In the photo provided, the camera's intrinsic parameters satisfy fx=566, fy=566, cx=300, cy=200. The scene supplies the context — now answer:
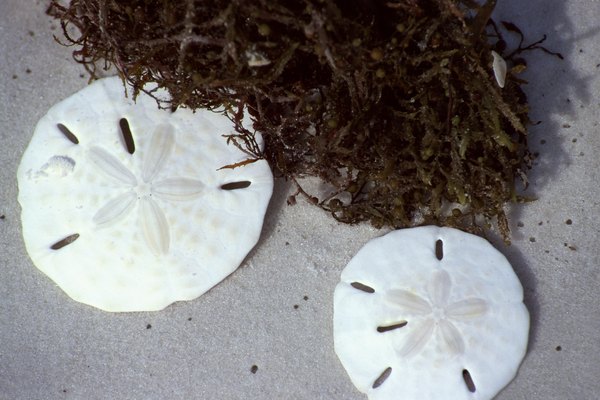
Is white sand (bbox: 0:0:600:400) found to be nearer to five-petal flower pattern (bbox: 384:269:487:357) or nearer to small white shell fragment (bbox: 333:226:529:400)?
small white shell fragment (bbox: 333:226:529:400)

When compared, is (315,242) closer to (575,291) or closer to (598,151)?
(575,291)

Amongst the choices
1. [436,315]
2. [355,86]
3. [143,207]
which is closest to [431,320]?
[436,315]

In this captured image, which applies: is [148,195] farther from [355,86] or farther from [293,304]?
[355,86]

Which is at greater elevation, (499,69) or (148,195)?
(499,69)

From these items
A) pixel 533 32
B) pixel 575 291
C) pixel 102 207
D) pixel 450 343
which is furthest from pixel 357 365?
pixel 533 32

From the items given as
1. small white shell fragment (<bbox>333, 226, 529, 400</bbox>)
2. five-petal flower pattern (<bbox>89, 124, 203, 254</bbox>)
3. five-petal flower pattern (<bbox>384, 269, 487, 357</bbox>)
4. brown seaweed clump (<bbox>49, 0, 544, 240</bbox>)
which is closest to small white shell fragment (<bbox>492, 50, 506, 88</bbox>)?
brown seaweed clump (<bbox>49, 0, 544, 240</bbox>)
